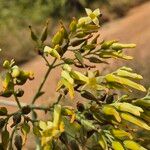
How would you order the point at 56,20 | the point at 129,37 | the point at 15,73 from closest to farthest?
the point at 15,73 → the point at 129,37 → the point at 56,20

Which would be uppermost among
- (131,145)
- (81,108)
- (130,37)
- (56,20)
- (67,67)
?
(67,67)

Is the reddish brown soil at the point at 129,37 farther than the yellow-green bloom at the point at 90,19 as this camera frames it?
Yes

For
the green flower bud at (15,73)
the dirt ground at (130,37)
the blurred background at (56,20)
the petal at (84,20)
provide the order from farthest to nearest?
the blurred background at (56,20) → the dirt ground at (130,37) → the petal at (84,20) → the green flower bud at (15,73)

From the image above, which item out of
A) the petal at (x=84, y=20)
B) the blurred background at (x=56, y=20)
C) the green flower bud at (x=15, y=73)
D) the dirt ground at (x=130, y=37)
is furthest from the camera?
the blurred background at (x=56, y=20)

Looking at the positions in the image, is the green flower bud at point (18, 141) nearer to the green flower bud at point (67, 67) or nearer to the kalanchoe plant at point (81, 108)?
the kalanchoe plant at point (81, 108)

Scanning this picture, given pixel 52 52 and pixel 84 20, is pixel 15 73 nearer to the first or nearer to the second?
pixel 52 52

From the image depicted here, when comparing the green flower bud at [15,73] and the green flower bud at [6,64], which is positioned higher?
the green flower bud at [6,64]

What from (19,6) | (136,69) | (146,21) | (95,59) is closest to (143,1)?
(146,21)

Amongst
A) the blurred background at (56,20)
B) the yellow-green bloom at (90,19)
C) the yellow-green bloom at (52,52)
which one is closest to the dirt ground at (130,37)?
the blurred background at (56,20)

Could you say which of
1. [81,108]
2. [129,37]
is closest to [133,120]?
[81,108]
